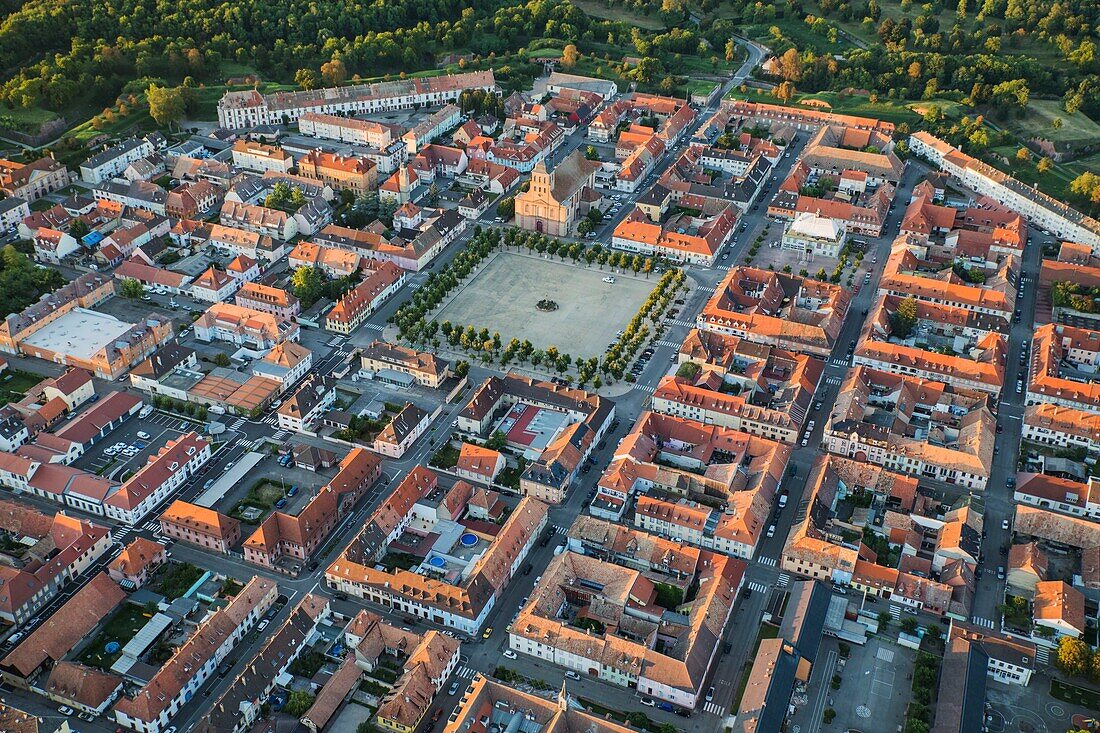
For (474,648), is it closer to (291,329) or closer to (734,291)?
(291,329)

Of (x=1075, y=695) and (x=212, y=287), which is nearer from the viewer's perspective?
(x=1075, y=695)

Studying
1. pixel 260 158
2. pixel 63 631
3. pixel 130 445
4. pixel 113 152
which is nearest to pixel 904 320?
pixel 130 445

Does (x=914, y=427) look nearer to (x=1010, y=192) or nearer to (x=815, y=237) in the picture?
(x=815, y=237)

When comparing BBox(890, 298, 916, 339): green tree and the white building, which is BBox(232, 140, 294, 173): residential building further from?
BBox(890, 298, 916, 339): green tree

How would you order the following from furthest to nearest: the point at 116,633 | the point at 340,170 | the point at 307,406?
the point at 340,170 < the point at 307,406 < the point at 116,633

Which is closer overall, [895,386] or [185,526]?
[185,526]

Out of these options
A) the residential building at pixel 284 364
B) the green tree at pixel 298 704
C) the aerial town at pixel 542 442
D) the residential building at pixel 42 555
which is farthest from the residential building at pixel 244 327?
the green tree at pixel 298 704

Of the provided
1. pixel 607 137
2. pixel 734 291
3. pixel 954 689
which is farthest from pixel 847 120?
pixel 954 689
